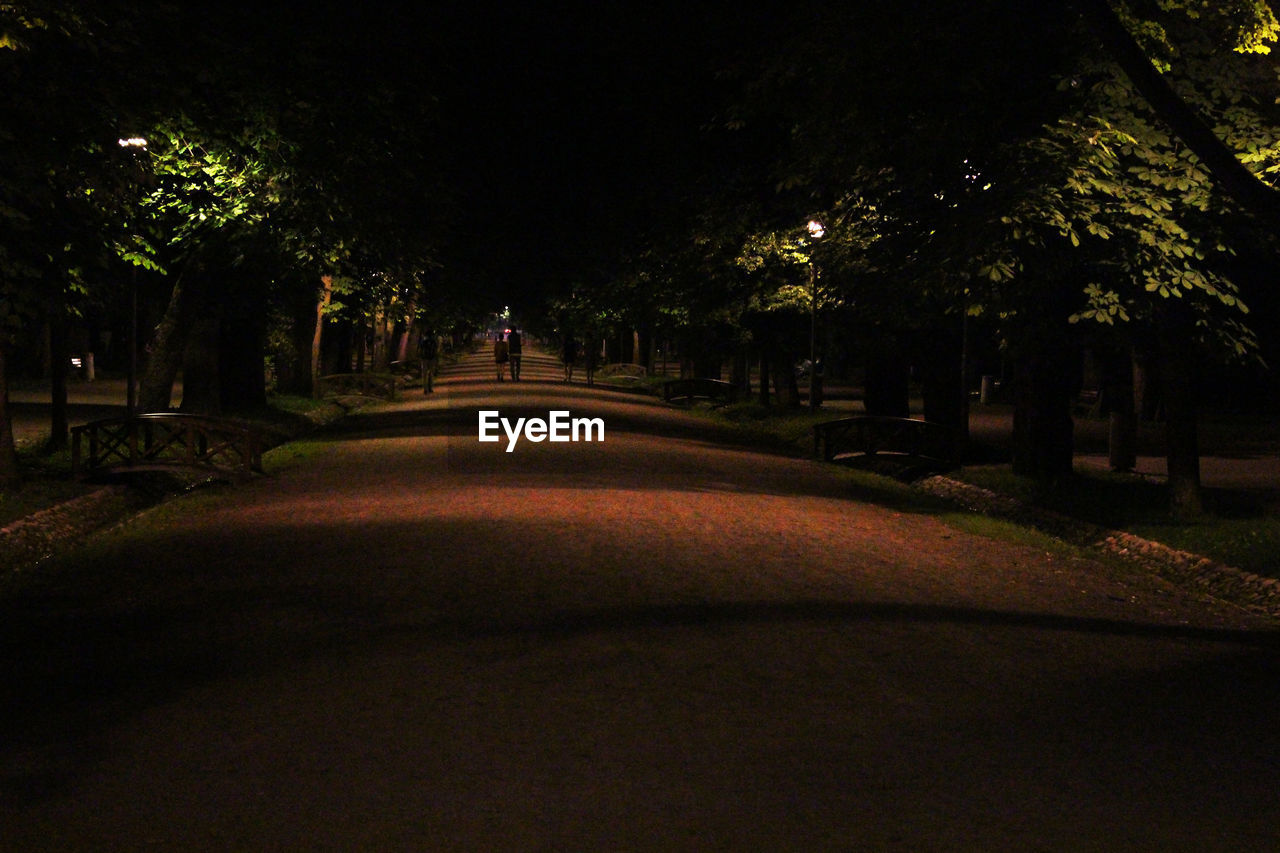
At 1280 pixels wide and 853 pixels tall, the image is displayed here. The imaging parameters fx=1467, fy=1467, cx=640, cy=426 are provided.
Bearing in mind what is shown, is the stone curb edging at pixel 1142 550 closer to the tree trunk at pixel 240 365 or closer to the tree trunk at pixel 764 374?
the tree trunk at pixel 764 374

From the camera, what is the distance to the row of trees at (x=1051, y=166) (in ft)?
51.1

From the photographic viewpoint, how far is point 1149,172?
1575 cm

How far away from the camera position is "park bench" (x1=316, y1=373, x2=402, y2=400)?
48062 millimetres

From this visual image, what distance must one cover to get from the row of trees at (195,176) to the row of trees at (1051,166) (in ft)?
26.6

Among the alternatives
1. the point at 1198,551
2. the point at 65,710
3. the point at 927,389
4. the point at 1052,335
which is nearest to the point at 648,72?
the point at 927,389

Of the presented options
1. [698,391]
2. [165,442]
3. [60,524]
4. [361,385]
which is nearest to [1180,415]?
[60,524]

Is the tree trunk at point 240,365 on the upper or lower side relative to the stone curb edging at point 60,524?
upper

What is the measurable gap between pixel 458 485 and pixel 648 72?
1750 centimetres

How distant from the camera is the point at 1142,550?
15.6 meters

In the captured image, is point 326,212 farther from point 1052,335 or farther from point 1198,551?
point 1198,551

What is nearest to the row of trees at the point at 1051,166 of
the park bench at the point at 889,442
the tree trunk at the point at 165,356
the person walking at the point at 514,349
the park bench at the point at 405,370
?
the park bench at the point at 889,442

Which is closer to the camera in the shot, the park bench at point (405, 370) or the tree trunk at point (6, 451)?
the tree trunk at point (6, 451)

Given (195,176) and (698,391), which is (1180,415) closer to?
(195,176)

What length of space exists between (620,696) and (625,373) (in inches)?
2608
